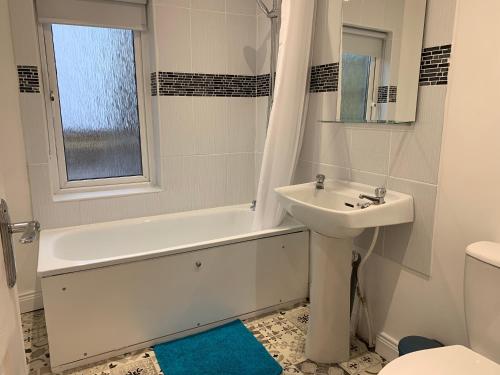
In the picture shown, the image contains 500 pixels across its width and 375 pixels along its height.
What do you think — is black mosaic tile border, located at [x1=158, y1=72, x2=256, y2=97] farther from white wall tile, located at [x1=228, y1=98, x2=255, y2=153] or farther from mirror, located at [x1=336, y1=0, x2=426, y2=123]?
mirror, located at [x1=336, y1=0, x2=426, y2=123]

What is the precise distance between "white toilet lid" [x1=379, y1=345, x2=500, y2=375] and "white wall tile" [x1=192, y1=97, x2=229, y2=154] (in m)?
1.99

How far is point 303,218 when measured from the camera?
1.82 m

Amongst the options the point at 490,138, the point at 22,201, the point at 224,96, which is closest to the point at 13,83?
the point at 22,201

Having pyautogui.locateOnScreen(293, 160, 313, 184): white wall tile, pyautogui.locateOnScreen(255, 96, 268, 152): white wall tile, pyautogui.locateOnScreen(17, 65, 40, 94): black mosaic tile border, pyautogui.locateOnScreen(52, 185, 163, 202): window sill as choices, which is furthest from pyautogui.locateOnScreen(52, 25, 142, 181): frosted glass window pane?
pyautogui.locateOnScreen(293, 160, 313, 184): white wall tile

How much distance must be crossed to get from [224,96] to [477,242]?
1.98 meters

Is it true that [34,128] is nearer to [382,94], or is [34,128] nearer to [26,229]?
[26,229]

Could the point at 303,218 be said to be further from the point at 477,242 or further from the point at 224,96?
the point at 224,96

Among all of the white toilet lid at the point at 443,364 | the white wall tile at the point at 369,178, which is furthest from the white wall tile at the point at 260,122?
the white toilet lid at the point at 443,364

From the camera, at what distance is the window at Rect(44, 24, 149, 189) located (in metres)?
2.50

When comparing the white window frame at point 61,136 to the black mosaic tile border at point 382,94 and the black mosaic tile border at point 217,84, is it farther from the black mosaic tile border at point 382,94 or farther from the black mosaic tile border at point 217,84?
the black mosaic tile border at point 382,94

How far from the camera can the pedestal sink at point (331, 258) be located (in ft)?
5.79

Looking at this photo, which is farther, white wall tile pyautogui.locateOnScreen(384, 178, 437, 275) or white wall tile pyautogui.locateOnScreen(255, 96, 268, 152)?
white wall tile pyautogui.locateOnScreen(255, 96, 268, 152)

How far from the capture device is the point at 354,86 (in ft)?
6.66

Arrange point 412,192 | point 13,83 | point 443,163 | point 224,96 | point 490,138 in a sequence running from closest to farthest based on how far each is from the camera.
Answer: point 490,138 → point 443,163 → point 412,192 → point 13,83 → point 224,96
